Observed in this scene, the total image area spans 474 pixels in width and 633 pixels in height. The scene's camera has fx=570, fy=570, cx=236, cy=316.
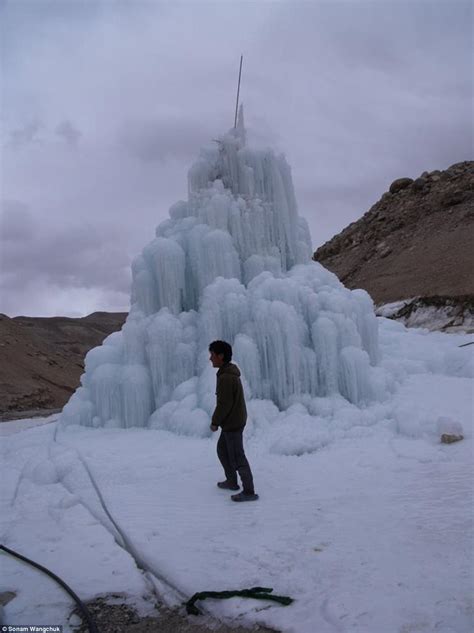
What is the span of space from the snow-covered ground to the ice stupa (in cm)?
64

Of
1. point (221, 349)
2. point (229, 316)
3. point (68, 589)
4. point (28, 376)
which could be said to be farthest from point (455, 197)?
point (68, 589)

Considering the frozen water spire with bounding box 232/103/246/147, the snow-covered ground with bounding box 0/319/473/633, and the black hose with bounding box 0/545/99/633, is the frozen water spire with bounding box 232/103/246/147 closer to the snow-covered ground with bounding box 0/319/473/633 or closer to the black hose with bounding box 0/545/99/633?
the snow-covered ground with bounding box 0/319/473/633

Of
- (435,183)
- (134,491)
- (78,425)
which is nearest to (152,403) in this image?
(78,425)

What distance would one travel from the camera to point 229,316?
980 centimetres

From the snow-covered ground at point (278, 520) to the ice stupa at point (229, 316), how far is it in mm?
636

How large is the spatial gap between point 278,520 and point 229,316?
17.3ft

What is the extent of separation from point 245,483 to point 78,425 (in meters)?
5.72

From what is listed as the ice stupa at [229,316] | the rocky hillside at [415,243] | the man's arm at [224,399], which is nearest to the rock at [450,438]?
the ice stupa at [229,316]

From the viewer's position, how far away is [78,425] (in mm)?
10383

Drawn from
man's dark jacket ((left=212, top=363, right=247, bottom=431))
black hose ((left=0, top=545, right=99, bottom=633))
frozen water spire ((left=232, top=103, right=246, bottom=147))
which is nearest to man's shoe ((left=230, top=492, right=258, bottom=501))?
man's dark jacket ((left=212, top=363, right=247, bottom=431))

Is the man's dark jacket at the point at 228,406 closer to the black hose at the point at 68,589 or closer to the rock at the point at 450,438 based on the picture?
the black hose at the point at 68,589

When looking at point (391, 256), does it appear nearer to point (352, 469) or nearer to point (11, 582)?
point (352, 469)

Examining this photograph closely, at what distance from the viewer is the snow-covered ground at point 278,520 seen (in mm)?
3340

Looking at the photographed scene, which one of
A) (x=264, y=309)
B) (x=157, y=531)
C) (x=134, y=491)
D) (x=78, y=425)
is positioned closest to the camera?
(x=157, y=531)
